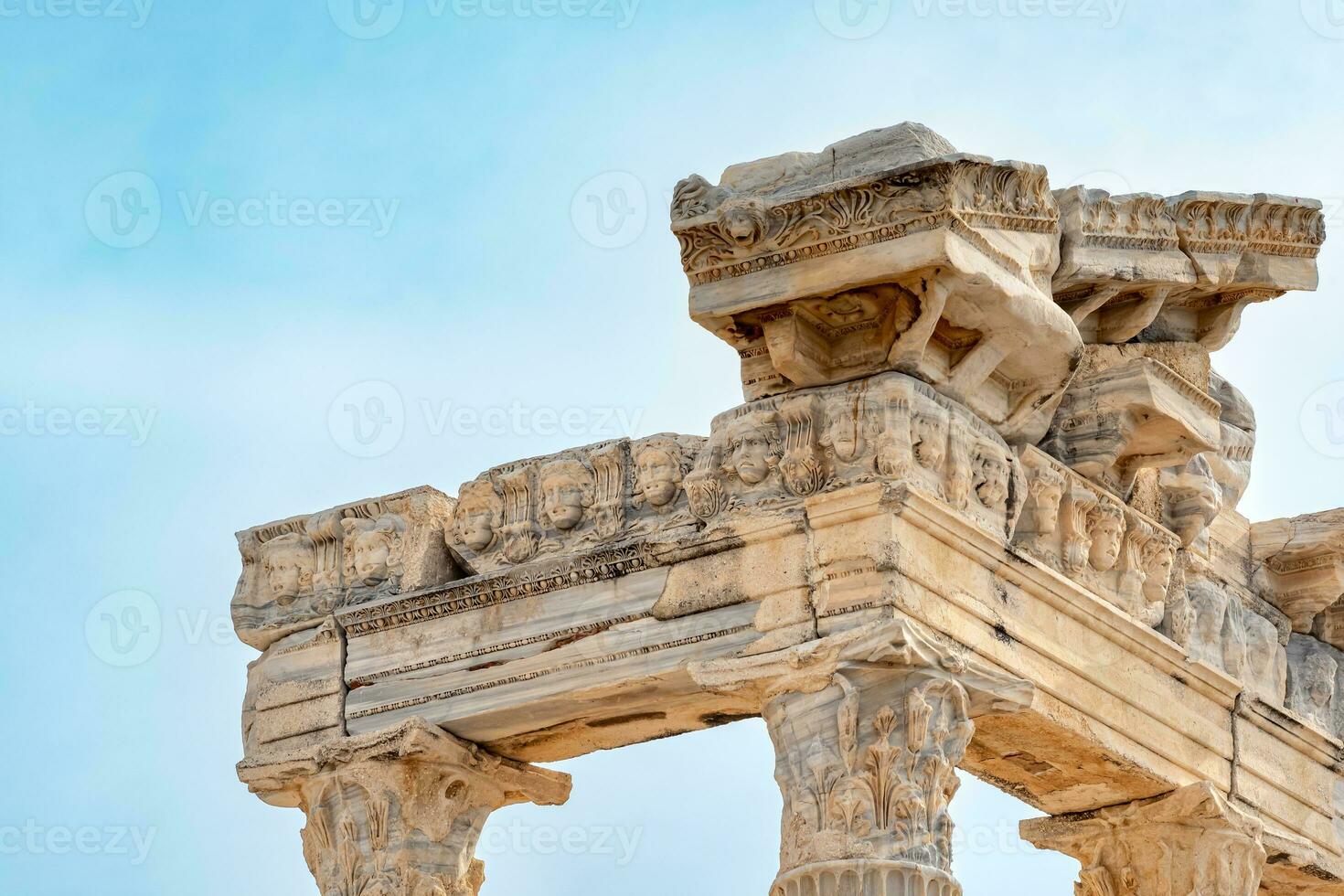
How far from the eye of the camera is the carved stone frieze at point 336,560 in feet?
55.3

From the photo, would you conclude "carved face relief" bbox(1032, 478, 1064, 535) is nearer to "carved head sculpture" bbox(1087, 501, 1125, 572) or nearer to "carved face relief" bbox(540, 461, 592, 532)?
"carved head sculpture" bbox(1087, 501, 1125, 572)

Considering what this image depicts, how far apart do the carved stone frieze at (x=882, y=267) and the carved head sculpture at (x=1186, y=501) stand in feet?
5.88

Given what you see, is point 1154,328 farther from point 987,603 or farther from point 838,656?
point 838,656

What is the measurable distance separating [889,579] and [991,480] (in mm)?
1198

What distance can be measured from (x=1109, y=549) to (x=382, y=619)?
13.4 ft

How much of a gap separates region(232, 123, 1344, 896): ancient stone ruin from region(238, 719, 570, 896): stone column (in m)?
0.02

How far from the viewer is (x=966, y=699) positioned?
14.7m

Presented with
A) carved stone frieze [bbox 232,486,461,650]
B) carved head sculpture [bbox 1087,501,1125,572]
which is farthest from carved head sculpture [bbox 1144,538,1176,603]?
carved stone frieze [bbox 232,486,461,650]

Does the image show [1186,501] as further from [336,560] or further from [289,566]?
[289,566]

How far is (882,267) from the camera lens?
1484 cm

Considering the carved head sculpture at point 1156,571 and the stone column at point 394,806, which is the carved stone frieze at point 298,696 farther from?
the carved head sculpture at point 1156,571

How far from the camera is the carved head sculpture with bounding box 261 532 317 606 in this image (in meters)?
17.2

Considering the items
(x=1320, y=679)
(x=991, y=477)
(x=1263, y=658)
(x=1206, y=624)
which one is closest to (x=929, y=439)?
(x=991, y=477)

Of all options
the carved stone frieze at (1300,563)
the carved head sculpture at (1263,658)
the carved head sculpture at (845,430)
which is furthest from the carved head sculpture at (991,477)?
the carved stone frieze at (1300,563)
